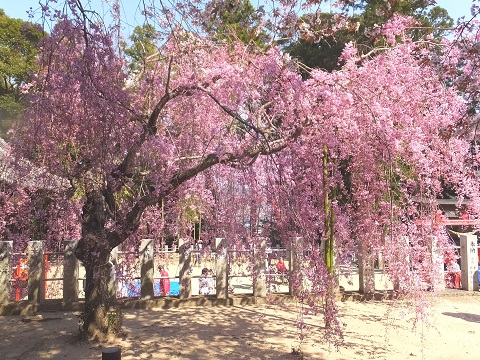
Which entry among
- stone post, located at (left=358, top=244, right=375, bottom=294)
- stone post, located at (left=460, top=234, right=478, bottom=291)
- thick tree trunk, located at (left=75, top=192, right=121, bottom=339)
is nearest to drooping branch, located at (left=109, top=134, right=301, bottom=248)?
thick tree trunk, located at (left=75, top=192, right=121, bottom=339)

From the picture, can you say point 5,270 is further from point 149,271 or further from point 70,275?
point 149,271

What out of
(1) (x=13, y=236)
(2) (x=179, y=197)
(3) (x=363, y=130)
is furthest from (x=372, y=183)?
(1) (x=13, y=236)

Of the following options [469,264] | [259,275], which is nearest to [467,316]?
[469,264]

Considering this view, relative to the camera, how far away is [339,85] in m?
5.32

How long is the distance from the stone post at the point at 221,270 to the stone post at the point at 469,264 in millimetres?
6082

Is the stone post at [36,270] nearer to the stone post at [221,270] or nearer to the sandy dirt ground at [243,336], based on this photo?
the sandy dirt ground at [243,336]

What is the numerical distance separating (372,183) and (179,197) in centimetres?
358

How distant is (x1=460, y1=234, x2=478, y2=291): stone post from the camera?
10.4m

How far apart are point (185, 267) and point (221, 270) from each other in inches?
29.8

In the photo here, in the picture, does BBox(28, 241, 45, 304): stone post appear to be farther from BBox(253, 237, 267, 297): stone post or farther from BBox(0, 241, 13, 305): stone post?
BBox(253, 237, 267, 297): stone post

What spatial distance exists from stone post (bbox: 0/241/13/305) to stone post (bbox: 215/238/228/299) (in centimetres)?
393

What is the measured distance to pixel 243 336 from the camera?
21.7ft

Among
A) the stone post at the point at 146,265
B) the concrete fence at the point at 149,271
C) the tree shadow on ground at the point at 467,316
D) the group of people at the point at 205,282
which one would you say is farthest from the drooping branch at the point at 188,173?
the tree shadow on ground at the point at 467,316

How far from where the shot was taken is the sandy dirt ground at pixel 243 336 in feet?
19.0
